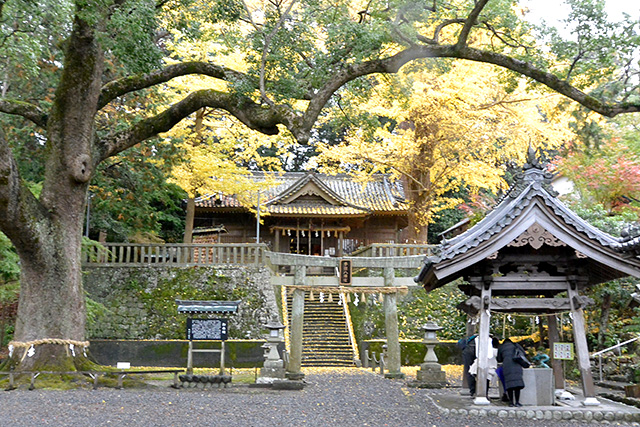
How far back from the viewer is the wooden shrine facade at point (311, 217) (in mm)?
26000

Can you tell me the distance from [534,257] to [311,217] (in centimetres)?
1745

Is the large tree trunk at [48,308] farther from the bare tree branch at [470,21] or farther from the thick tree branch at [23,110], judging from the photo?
the bare tree branch at [470,21]

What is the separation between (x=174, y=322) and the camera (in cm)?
1853

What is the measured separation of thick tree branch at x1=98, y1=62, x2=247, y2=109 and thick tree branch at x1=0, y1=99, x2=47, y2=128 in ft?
3.64

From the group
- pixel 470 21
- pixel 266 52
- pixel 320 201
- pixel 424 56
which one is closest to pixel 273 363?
pixel 266 52

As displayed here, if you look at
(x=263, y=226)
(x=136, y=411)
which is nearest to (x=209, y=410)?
(x=136, y=411)

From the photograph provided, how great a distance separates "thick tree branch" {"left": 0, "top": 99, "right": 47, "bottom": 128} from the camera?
35.3 ft

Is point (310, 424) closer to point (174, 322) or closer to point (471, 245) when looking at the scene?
point (471, 245)

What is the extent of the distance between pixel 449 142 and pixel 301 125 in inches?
464

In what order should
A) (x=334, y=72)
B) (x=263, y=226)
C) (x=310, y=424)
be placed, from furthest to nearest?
(x=263, y=226), (x=334, y=72), (x=310, y=424)

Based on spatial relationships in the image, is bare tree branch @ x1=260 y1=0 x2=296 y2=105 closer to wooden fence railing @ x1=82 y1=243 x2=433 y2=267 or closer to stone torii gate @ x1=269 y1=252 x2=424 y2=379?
stone torii gate @ x1=269 y1=252 x2=424 y2=379

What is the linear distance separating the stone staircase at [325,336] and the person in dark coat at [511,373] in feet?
27.3

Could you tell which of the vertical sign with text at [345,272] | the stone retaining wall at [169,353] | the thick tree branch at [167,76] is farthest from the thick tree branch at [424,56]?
the stone retaining wall at [169,353]

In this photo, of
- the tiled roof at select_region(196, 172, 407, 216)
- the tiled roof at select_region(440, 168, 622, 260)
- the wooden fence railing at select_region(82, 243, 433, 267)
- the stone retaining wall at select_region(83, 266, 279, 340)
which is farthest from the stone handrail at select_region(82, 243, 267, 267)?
the tiled roof at select_region(440, 168, 622, 260)
